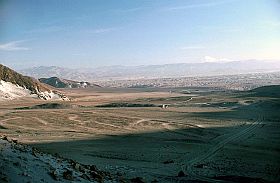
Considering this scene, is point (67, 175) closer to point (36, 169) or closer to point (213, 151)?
point (36, 169)

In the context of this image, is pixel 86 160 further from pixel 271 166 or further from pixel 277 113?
pixel 277 113

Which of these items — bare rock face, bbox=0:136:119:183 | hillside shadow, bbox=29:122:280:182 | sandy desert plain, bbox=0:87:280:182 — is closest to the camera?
bare rock face, bbox=0:136:119:183

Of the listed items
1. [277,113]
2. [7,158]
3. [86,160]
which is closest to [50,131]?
[86,160]

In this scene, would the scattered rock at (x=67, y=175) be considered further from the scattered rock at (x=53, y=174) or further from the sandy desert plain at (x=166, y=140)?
the sandy desert plain at (x=166, y=140)

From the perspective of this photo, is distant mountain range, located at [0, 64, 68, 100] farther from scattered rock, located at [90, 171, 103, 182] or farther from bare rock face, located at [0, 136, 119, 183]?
scattered rock, located at [90, 171, 103, 182]

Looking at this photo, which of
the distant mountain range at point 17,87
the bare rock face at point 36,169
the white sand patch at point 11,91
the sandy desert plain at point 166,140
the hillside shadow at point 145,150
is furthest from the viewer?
the distant mountain range at point 17,87

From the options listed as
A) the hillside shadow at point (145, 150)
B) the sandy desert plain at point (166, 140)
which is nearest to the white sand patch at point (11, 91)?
the sandy desert plain at point (166, 140)

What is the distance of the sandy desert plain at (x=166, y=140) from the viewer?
794 inches

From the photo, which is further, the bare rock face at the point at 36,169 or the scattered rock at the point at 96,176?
the scattered rock at the point at 96,176

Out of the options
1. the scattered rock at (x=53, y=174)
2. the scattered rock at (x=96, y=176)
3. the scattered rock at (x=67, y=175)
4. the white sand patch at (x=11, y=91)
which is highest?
the white sand patch at (x=11, y=91)

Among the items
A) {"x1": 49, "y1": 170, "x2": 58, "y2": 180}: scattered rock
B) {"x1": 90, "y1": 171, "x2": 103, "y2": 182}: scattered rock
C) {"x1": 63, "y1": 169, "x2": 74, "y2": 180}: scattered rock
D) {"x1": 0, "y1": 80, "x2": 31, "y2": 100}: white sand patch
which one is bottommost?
{"x1": 90, "y1": 171, "x2": 103, "y2": 182}: scattered rock

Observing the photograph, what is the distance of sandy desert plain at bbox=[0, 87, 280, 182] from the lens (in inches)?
794

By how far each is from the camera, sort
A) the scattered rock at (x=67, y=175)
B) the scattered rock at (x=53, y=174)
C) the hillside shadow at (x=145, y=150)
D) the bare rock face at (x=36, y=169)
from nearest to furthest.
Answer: the bare rock face at (x=36, y=169) → the scattered rock at (x=53, y=174) → the scattered rock at (x=67, y=175) → the hillside shadow at (x=145, y=150)

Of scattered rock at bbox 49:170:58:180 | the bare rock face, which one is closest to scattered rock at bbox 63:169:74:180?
the bare rock face
